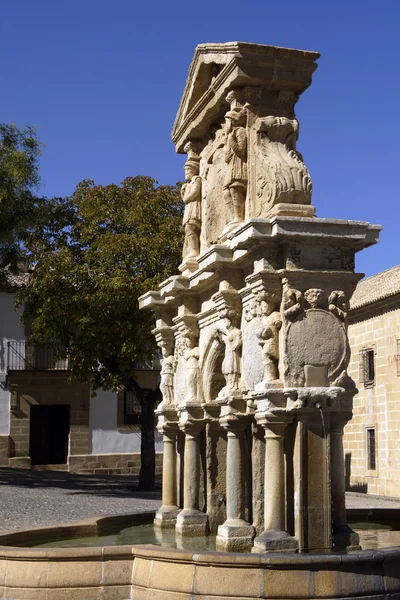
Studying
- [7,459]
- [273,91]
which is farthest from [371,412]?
[273,91]

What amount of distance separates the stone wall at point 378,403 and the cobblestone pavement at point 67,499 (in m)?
0.85

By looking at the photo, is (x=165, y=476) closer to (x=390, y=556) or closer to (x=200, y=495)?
(x=200, y=495)

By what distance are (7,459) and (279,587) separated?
2238cm

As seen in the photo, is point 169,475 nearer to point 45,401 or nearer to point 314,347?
point 314,347

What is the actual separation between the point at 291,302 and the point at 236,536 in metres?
2.34

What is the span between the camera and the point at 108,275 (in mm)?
20078

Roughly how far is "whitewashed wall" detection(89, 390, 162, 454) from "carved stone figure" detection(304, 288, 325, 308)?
21.2 m

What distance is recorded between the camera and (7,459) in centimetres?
2786

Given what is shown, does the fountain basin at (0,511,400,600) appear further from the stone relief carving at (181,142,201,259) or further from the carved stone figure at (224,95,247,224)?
the stone relief carving at (181,142,201,259)

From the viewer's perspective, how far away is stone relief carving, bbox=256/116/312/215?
884 cm

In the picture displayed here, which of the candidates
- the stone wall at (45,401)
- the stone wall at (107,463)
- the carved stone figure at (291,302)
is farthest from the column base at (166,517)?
the stone wall at (45,401)

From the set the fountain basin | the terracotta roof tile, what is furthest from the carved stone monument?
the terracotta roof tile

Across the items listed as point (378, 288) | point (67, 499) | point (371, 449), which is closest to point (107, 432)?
point (371, 449)

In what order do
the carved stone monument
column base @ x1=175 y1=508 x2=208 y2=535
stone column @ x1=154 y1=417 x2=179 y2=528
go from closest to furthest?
the carved stone monument, column base @ x1=175 y1=508 x2=208 y2=535, stone column @ x1=154 y1=417 x2=179 y2=528
